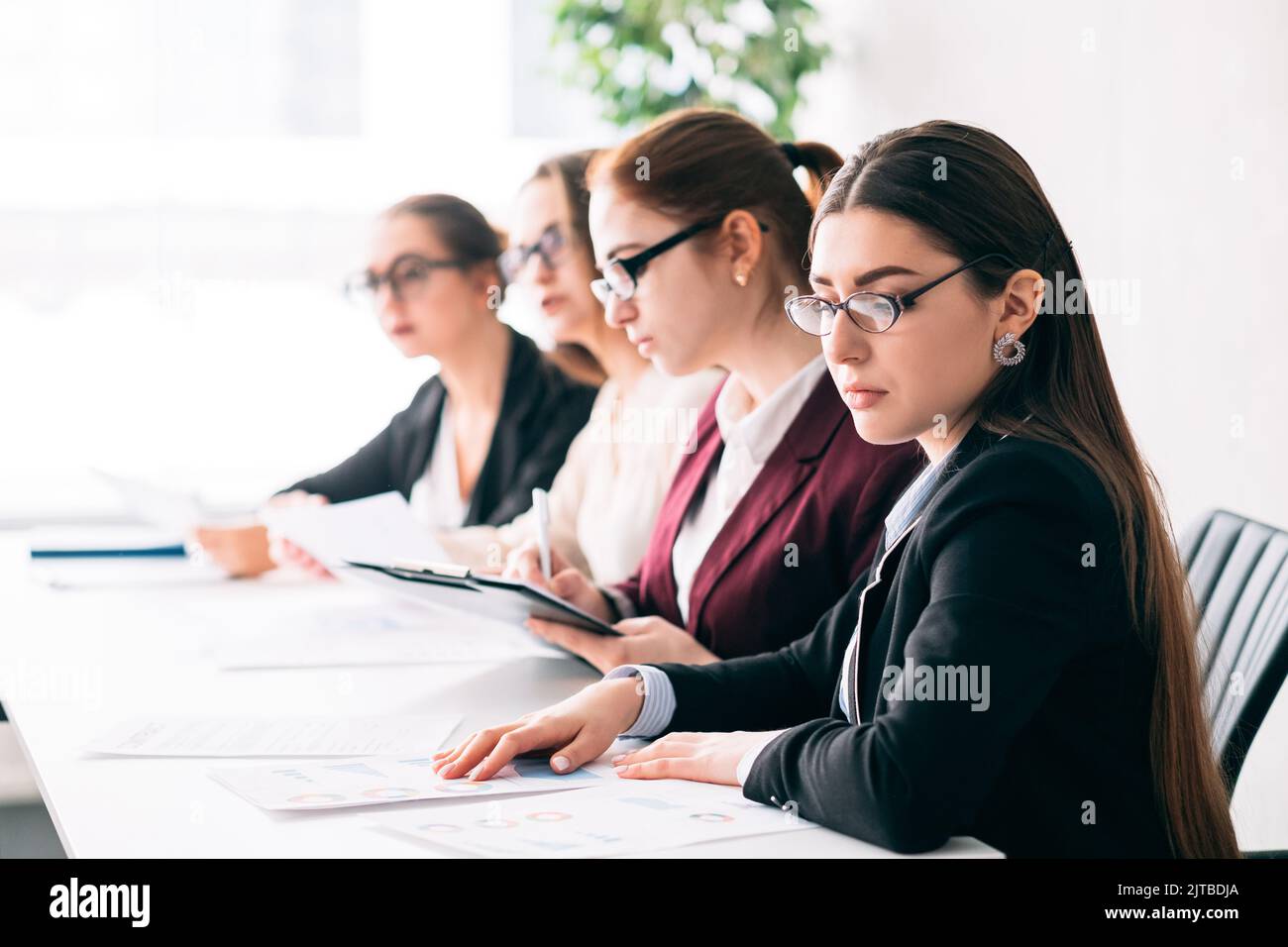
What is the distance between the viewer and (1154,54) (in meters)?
2.30

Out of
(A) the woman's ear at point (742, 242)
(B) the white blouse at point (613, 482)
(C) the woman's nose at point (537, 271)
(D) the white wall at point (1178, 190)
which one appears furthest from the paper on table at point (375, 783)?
(D) the white wall at point (1178, 190)

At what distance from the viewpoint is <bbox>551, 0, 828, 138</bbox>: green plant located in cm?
355

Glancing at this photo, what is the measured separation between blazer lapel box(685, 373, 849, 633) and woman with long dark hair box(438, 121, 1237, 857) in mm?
341

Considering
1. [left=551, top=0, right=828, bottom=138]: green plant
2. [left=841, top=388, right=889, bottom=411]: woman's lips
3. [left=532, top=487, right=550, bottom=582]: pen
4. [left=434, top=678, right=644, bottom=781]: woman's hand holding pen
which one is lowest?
[left=434, top=678, right=644, bottom=781]: woman's hand holding pen

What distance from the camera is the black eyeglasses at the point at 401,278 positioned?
2545 millimetres

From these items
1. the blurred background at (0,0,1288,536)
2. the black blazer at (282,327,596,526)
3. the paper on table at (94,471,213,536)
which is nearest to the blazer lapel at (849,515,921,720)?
the black blazer at (282,327,596,526)

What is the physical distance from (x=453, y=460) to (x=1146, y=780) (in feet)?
6.27

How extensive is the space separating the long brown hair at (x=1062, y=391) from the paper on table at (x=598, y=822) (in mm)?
330

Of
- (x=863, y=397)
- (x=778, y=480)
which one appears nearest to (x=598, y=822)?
(x=863, y=397)

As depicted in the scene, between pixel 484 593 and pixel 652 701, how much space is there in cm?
30

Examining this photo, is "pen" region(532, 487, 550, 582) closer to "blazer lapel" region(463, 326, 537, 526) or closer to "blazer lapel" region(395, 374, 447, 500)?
"blazer lapel" region(463, 326, 537, 526)
